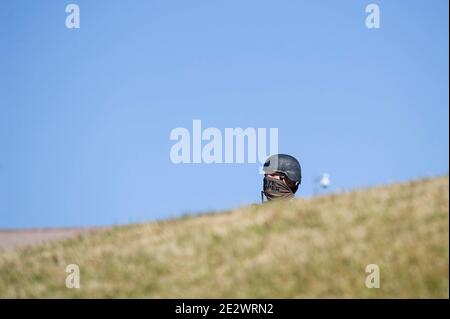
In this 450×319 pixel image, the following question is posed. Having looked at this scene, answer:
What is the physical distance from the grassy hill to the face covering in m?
7.18

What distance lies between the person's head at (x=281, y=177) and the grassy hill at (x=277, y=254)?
286 inches

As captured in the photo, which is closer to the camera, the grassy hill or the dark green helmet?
the grassy hill

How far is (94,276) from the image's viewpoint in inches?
621

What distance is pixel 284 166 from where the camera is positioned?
87.2 ft

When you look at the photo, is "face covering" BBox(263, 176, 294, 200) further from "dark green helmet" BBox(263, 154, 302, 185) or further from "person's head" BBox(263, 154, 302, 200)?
"dark green helmet" BBox(263, 154, 302, 185)

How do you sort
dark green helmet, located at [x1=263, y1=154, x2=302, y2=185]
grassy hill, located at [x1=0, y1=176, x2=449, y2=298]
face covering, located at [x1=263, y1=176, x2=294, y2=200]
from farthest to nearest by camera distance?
dark green helmet, located at [x1=263, y1=154, x2=302, y2=185]
face covering, located at [x1=263, y1=176, x2=294, y2=200]
grassy hill, located at [x1=0, y1=176, x2=449, y2=298]

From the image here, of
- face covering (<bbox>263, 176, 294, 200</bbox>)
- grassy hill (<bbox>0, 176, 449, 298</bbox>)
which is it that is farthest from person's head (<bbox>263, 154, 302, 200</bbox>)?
grassy hill (<bbox>0, 176, 449, 298</bbox>)

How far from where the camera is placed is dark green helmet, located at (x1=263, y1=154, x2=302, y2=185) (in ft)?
86.9

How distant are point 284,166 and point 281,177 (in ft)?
1.64

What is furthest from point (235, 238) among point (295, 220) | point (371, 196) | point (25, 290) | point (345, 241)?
point (25, 290)

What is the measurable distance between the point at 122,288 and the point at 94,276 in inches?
51.5

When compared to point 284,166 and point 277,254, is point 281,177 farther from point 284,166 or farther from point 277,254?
point 277,254

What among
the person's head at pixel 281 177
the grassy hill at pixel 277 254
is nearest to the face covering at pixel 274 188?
the person's head at pixel 281 177
